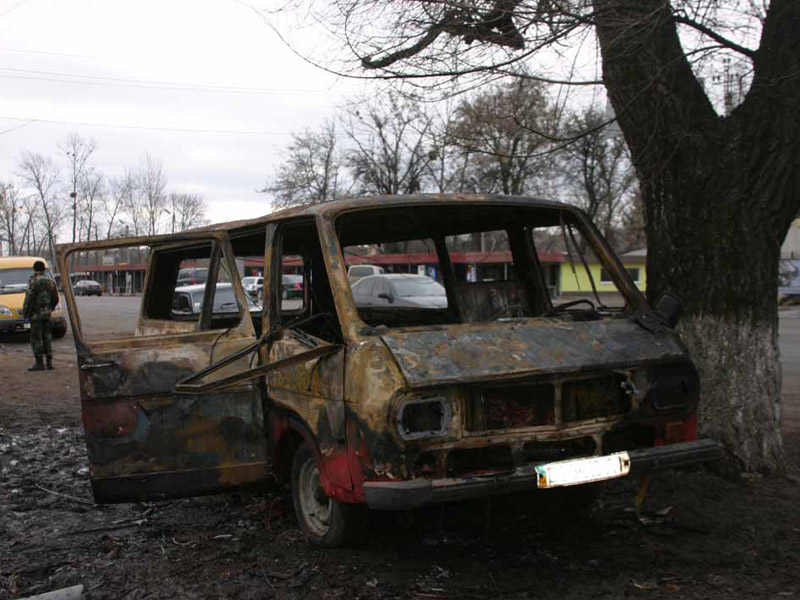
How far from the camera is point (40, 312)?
13062 mm

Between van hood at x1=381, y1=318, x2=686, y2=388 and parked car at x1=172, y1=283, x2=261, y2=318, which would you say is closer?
van hood at x1=381, y1=318, x2=686, y2=388

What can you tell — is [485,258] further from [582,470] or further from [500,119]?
[582,470]

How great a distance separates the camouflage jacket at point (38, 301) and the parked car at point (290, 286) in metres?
9.11

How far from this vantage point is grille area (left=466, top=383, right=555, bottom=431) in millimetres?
3658

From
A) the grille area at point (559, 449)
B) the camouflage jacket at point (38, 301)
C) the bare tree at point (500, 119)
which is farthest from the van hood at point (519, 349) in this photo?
the camouflage jacket at point (38, 301)

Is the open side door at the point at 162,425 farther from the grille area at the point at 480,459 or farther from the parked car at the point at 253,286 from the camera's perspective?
the grille area at the point at 480,459

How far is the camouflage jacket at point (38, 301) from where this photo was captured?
514 inches

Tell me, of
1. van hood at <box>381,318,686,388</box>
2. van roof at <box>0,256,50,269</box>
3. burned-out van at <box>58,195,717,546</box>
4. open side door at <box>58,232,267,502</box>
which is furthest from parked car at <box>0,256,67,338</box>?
van hood at <box>381,318,686,388</box>

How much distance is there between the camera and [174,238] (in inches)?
192

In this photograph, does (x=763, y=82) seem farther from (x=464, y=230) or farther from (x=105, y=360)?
(x=105, y=360)

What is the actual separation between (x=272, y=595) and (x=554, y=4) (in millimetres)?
3856

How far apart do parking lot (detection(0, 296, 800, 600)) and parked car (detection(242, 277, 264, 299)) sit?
134cm

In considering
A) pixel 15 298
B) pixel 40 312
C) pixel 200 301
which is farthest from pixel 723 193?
pixel 15 298

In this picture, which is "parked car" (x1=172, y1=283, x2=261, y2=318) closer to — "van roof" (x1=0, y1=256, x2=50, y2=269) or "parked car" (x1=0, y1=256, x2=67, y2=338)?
"parked car" (x1=0, y1=256, x2=67, y2=338)
